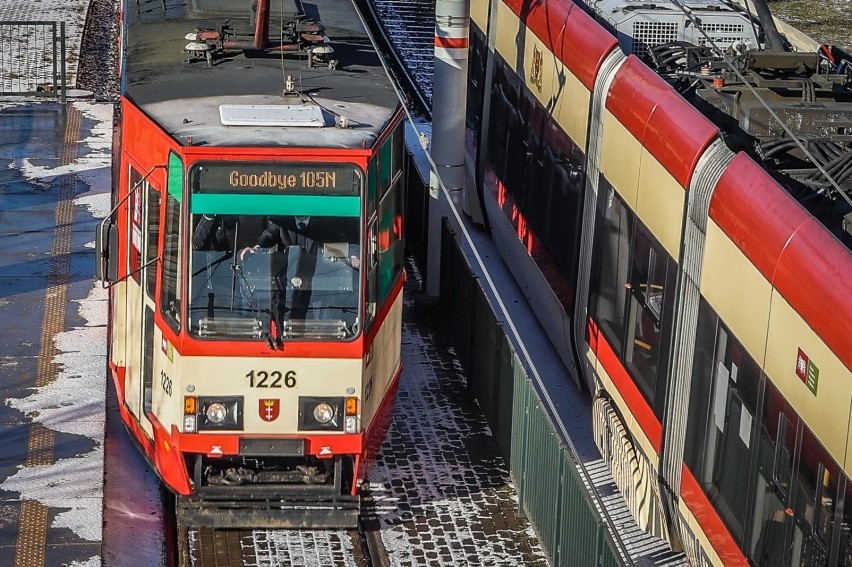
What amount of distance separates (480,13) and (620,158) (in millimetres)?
7216

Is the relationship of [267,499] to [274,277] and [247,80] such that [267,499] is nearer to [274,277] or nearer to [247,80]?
[274,277]

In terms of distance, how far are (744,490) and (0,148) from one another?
16165 millimetres

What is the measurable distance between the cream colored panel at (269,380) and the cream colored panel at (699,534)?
2.57 metres

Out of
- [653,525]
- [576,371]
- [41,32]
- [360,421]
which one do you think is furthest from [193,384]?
[41,32]

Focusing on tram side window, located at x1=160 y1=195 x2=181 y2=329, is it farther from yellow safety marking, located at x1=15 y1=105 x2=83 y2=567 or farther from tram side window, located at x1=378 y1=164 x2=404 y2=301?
yellow safety marking, located at x1=15 y1=105 x2=83 y2=567

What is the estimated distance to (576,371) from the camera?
14953mm

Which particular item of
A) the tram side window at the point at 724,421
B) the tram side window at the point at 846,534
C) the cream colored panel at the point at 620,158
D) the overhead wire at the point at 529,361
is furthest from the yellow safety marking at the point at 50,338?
the tram side window at the point at 846,534

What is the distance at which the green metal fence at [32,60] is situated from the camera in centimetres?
2597

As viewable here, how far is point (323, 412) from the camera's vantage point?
1178 centimetres

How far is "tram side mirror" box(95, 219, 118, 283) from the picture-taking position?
11.6 m

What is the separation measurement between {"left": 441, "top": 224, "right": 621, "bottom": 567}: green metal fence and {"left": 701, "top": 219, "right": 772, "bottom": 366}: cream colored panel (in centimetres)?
158

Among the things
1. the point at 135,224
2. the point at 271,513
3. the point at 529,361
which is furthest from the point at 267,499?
the point at 529,361

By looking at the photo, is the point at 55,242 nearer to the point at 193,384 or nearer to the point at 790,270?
the point at 193,384

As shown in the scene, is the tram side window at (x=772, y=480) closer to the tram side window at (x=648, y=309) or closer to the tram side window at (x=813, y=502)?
the tram side window at (x=813, y=502)
